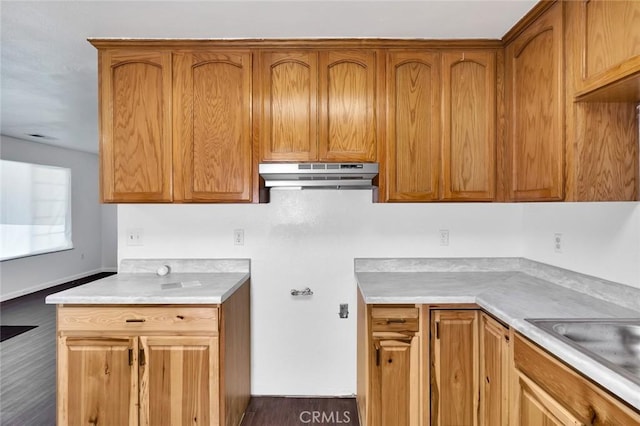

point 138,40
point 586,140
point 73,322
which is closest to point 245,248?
point 73,322

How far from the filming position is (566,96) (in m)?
1.59

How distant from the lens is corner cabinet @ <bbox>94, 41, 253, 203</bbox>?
2098mm

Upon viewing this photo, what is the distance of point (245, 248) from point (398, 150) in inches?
49.6

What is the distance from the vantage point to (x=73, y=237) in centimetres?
619

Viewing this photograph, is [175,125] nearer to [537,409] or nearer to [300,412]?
[300,412]

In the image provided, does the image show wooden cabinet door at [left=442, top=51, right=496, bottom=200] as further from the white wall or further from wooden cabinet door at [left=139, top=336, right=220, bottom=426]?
the white wall

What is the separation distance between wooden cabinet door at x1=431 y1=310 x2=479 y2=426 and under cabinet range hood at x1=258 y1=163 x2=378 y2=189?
2.85 feet

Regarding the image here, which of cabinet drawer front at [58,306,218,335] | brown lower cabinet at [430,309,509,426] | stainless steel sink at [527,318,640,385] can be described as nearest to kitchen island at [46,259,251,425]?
cabinet drawer front at [58,306,218,335]

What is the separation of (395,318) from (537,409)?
693 millimetres

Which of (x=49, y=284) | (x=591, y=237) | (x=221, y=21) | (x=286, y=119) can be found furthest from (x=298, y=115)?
(x=49, y=284)

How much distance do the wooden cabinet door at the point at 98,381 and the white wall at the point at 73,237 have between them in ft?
14.6

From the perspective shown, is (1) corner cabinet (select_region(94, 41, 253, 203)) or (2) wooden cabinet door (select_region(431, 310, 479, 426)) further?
(1) corner cabinet (select_region(94, 41, 253, 203))

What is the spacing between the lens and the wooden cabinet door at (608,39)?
1239 millimetres

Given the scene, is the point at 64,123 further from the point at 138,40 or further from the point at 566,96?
the point at 566,96
